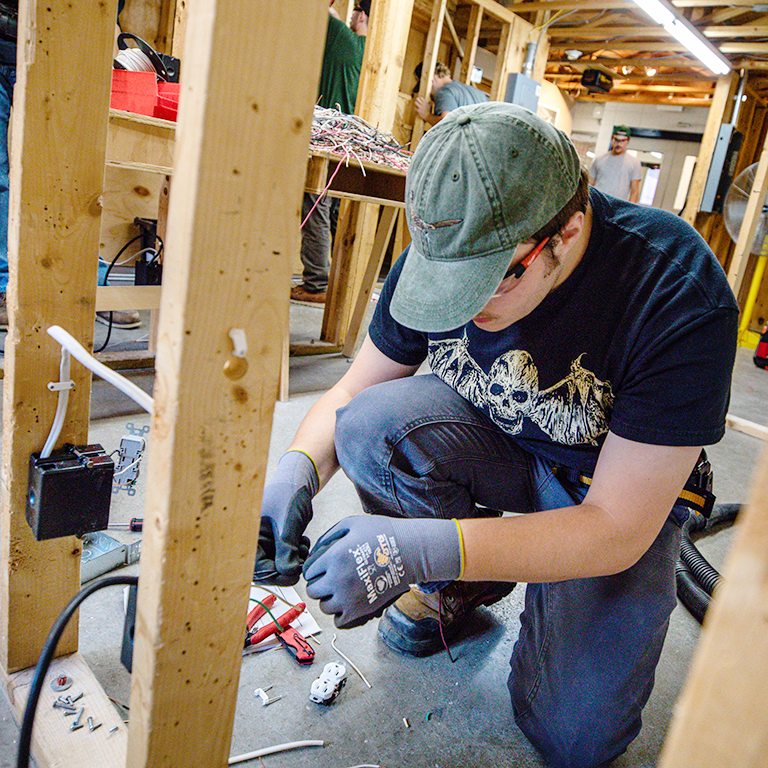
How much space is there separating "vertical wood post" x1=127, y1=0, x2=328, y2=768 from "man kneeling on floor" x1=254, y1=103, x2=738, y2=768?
0.28 m

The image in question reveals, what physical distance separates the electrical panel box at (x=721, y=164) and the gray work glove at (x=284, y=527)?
5564 millimetres

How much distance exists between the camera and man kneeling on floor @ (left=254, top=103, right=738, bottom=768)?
824 millimetres

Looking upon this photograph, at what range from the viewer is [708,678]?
28 centimetres

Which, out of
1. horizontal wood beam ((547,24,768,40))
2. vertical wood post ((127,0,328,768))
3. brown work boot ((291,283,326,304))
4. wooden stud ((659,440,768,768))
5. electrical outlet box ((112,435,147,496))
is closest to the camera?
wooden stud ((659,440,768,768))

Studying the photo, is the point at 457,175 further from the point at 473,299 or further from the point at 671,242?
the point at 671,242

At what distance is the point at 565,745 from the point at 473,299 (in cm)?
72

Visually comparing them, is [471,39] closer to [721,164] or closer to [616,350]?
[721,164]

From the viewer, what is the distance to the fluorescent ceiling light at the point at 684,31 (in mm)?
3445

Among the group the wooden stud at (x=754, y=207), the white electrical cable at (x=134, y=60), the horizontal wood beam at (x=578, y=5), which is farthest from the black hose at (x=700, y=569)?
the horizontal wood beam at (x=578, y=5)

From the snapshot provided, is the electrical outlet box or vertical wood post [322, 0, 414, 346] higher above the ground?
vertical wood post [322, 0, 414, 346]

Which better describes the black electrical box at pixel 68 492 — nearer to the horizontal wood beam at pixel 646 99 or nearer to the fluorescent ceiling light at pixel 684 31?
the fluorescent ceiling light at pixel 684 31

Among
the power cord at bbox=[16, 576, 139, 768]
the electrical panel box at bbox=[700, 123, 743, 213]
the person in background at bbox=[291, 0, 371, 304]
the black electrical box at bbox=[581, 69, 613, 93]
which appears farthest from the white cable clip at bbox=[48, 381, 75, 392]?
the black electrical box at bbox=[581, 69, 613, 93]

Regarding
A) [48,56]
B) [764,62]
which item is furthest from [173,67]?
[764,62]

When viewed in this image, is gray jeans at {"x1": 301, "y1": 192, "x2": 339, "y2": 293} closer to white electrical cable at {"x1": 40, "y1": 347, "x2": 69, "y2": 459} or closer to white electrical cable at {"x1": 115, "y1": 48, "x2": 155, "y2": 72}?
white electrical cable at {"x1": 115, "y1": 48, "x2": 155, "y2": 72}
